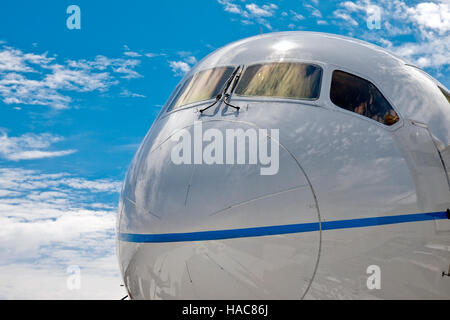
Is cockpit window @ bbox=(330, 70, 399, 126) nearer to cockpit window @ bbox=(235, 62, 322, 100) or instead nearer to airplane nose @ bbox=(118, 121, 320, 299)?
cockpit window @ bbox=(235, 62, 322, 100)

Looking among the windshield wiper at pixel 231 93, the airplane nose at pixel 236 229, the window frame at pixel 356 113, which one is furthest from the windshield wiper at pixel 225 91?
the window frame at pixel 356 113

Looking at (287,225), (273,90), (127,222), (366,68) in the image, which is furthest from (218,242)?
(366,68)

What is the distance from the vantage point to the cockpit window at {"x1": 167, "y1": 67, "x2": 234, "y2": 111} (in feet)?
25.2

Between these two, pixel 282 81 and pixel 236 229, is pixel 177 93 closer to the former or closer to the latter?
A: pixel 282 81

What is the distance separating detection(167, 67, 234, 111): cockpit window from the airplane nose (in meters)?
1.55

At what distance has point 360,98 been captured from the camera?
718cm

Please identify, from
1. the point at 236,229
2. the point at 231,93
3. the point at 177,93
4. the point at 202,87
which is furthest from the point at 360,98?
the point at 177,93

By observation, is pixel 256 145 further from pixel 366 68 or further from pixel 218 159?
pixel 366 68

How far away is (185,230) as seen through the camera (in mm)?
5926

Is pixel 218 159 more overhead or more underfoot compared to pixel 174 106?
more underfoot

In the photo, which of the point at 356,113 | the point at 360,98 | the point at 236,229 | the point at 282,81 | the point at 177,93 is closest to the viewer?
the point at 236,229

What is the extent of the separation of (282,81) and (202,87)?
4.23 ft

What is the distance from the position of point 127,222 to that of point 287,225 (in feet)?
7.37

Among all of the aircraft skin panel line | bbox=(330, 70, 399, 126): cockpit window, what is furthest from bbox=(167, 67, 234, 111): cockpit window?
the aircraft skin panel line
